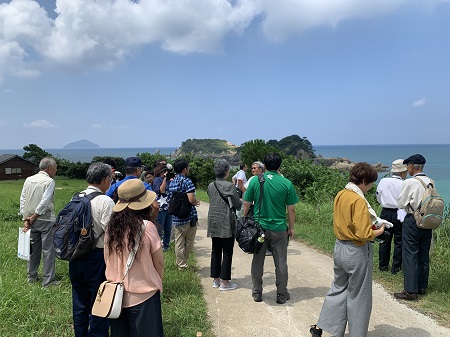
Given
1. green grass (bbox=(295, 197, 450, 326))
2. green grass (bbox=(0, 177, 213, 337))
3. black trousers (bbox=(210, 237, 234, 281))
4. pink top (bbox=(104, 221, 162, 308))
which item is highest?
pink top (bbox=(104, 221, 162, 308))

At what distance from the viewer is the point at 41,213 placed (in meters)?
4.72

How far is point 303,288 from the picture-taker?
16.3 ft

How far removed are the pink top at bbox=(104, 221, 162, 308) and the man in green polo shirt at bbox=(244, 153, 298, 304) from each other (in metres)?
2.06

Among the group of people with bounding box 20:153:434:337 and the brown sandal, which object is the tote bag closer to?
the group of people with bounding box 20:153:434:337

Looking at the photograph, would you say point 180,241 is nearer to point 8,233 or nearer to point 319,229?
point 319,229

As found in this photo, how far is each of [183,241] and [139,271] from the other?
10.2ft

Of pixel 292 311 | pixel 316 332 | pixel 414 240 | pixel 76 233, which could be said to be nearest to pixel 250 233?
pixel 292 311

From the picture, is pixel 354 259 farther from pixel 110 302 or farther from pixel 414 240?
pixel 110 302

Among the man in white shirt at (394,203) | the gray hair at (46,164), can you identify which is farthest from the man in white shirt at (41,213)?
the man in white shirt at (394,203)

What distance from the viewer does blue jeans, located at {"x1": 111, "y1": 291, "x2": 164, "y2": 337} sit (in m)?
2.53

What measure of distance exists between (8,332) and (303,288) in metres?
3.70

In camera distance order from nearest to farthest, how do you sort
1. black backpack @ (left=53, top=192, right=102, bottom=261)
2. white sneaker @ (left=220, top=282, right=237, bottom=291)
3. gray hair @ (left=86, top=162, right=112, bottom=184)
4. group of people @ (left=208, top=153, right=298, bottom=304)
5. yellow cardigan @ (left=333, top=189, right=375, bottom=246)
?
black backpack @ (left=53, top=192, right=102, bottom=261) < yellow cardigan @ (left=333, top=189, right=375, bottom=246) < gray hair @ (left=86, top=162, right=112, bottom=184) < group of people @ (left=208, top=153, right=298, bottom=304) < white sneaker @ (left=220, top=282, right=237, bottom=291)

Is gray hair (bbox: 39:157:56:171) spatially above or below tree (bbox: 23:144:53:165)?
above

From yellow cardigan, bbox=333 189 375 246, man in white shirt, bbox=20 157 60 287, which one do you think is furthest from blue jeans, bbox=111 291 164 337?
man in white shirt, bbox=20 157 60 287
